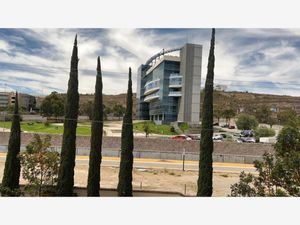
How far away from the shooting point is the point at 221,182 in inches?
912

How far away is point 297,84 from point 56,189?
25.3 m

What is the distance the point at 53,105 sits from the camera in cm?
3609

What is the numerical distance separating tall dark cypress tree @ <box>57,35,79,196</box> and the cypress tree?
42.4 inches

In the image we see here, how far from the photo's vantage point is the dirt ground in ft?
65.9

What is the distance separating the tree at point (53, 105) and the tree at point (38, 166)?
1779cm

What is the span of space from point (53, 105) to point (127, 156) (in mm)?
20560

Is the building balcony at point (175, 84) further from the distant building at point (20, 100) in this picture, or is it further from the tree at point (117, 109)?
the distant building at point (20, 100)

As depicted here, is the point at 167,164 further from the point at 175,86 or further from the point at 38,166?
the point at 175,86

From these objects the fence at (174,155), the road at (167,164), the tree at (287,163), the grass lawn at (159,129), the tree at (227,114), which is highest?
the tree at (227,114)

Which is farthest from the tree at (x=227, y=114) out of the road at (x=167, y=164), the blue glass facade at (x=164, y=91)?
the road at (x=167, y=164)

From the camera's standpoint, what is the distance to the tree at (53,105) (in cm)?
3435

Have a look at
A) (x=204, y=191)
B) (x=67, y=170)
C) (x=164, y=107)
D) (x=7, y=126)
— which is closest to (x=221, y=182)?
(x=204, y=191)

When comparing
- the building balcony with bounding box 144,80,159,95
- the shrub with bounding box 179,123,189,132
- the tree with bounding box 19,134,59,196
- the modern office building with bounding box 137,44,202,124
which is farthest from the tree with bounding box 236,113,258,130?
the tree with bounding box 19,134,59,196

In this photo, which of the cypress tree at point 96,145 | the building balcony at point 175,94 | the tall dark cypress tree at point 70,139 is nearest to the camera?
the tall dark cypress tree at point 70,139
